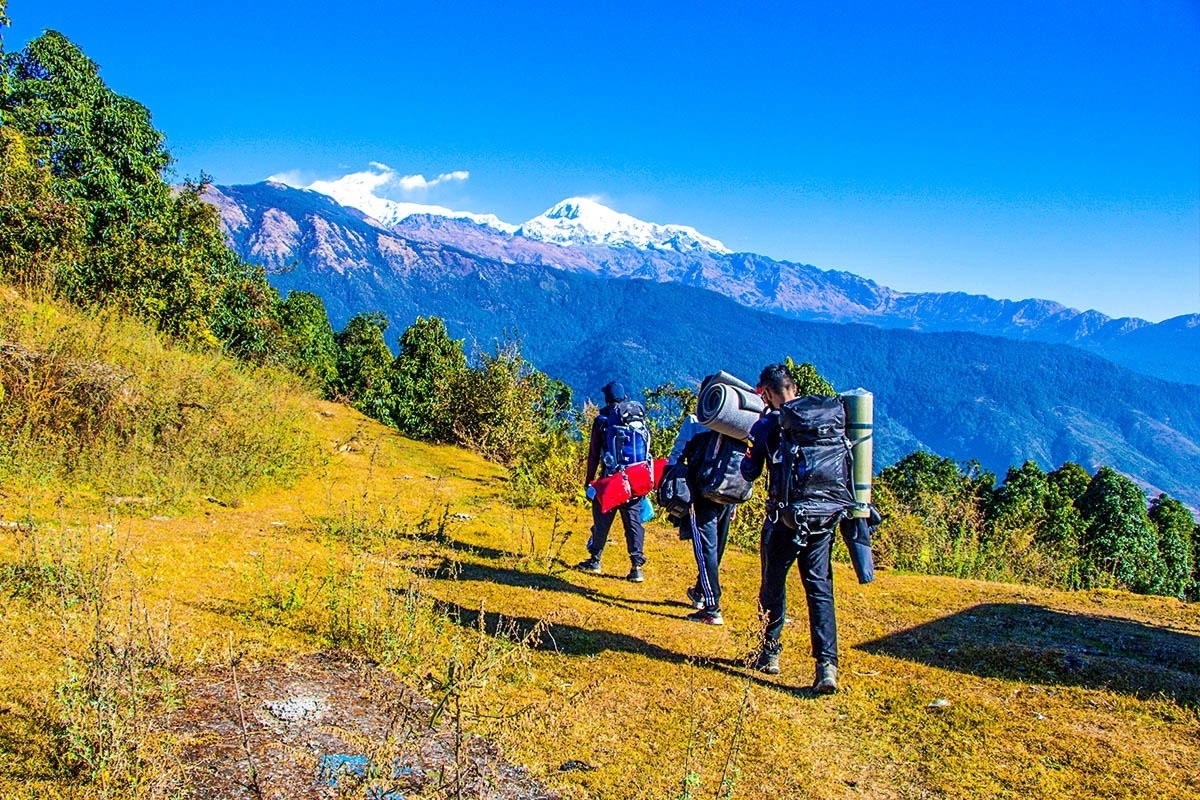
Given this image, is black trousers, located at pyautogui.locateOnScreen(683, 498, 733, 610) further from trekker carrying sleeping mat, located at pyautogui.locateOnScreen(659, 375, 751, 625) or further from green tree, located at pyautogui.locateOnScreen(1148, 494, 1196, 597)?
green tree, located at pyautogui.locateOnScreen(1148, 494, 1196, 597)

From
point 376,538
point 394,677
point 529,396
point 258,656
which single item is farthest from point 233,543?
point 529,396

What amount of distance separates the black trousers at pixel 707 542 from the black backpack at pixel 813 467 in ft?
4.65

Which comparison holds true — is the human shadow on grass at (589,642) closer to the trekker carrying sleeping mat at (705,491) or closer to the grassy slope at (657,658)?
the grassy slope at (657,658)

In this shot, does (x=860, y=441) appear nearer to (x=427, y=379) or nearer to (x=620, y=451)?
(x=620, y=451)

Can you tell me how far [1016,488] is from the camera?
1678 inches

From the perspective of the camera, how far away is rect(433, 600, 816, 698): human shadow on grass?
5.43 metres

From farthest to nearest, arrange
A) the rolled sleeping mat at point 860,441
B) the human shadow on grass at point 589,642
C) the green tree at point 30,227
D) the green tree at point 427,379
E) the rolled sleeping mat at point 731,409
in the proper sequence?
→ the green tree at point 427,379, the green tree at point 30,227, the rolled sleeping mat at point 731,409, the human shadow on grass at point 589,642, the rolled sleeping mat at point 860,441

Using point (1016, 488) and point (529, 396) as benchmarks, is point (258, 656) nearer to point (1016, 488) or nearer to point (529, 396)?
point (529, 396)

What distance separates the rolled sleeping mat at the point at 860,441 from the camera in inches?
210

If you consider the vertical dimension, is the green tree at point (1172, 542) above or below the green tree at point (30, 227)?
below

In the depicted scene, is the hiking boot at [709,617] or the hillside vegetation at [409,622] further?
the hiking boot at [709,617]

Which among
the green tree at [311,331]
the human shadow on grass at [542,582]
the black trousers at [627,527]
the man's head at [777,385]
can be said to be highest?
the green tree at [311,331]

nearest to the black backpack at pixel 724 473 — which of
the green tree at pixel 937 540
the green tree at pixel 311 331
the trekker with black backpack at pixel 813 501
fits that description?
the trekker with black backpack at pixel 813 501

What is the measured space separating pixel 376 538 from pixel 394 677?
11.1 ft
